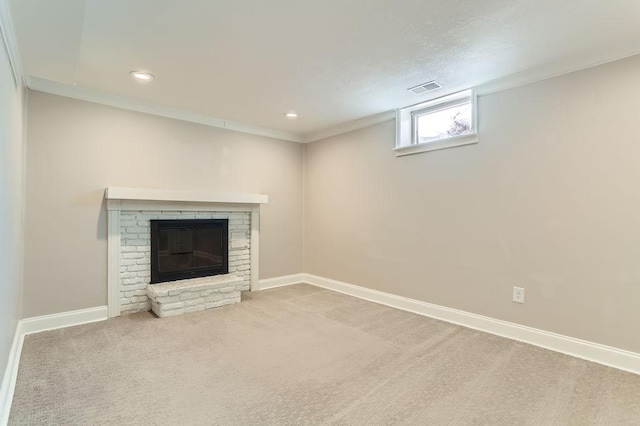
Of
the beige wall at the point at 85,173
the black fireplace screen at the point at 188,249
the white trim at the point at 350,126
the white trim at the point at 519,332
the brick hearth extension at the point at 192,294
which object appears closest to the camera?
the white trim at the point at 519,332

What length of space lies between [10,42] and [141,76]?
98 centimetres

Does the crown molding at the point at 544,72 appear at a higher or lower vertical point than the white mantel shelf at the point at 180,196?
higher

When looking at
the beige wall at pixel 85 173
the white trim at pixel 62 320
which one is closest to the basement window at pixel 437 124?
the beige wall at pixel 85 173

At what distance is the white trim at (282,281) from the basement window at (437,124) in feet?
8.03

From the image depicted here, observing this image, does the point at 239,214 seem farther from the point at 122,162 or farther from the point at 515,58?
the point at 515,58

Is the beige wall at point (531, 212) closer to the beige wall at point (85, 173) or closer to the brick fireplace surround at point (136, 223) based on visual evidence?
the brick fireplace surround at point (136, 223)

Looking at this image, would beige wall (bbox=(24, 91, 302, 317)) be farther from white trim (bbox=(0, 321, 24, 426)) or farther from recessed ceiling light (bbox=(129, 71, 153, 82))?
recessed ceiling light (bbox=(129, 71, 153, 82))

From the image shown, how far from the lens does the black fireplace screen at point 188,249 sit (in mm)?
3785

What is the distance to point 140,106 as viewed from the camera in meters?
3.66

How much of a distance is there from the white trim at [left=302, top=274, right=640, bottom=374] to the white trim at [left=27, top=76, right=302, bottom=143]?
258 cm

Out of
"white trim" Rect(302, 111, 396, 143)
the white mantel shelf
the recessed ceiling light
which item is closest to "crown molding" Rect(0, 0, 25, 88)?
the recessed ceiling light

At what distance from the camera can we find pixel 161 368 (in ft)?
7.69

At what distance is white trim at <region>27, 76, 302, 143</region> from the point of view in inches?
122

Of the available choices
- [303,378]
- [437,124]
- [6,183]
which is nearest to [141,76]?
[6,183]
